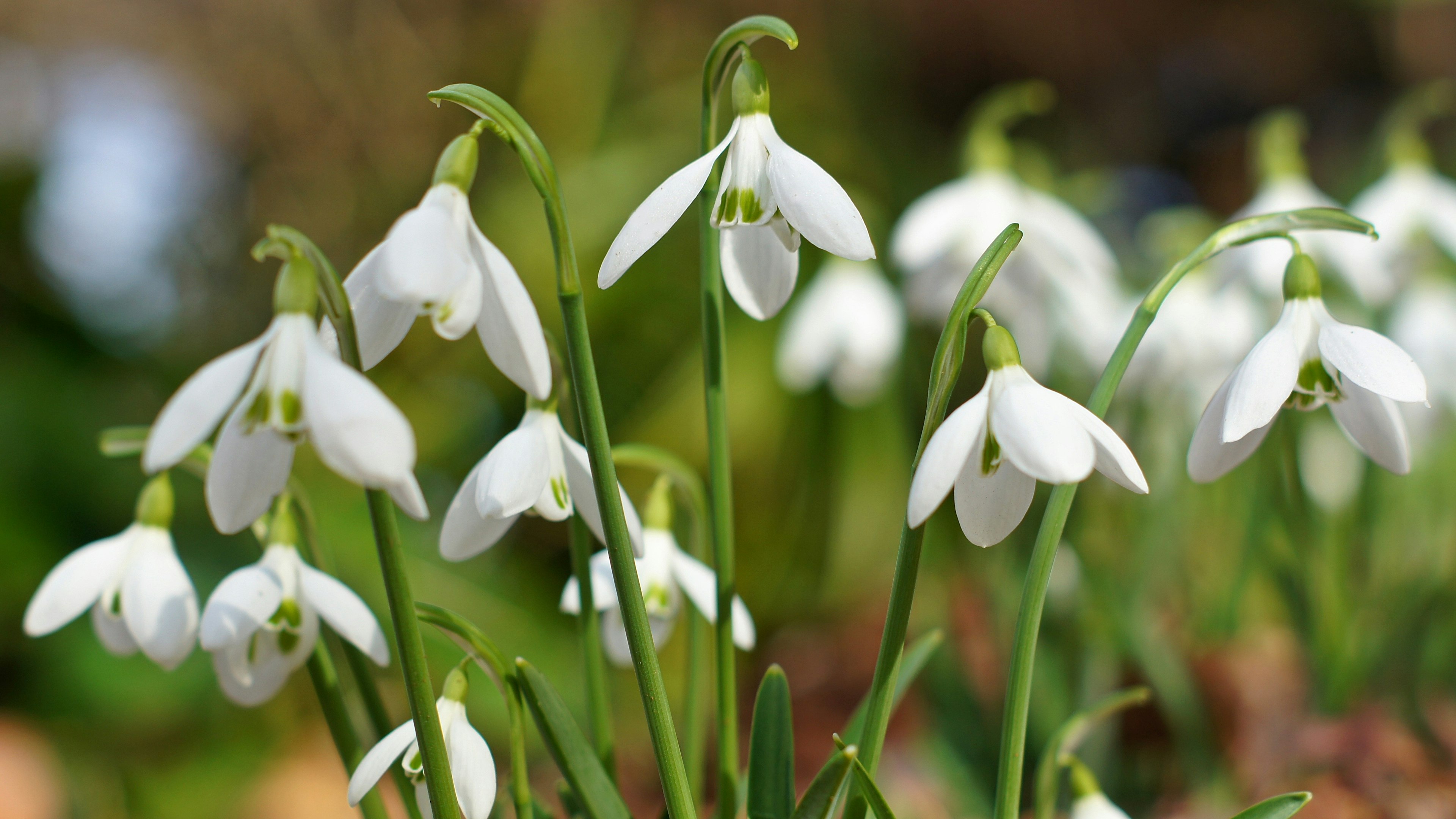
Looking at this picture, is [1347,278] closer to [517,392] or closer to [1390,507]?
[1390,507]

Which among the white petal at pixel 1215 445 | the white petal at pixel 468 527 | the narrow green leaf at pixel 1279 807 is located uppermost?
the white petal at pixel 1215 445

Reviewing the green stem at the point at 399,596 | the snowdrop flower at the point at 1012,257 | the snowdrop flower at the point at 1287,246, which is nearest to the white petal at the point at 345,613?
the green stem at the point at 399,596

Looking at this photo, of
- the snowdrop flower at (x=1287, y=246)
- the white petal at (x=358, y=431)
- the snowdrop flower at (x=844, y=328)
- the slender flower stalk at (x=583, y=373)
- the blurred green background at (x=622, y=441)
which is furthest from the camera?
the snowdrop flower at (x=844, y=328)

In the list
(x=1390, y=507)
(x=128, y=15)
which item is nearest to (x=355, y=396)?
(x=1390, y=507)

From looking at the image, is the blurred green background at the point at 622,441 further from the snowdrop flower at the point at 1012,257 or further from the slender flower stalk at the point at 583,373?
the slender flower stalk at the point at 583,373

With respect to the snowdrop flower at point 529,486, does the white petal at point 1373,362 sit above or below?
above

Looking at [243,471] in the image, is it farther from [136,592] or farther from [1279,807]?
[1279,807]

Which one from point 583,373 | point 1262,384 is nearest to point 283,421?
point 583,373
